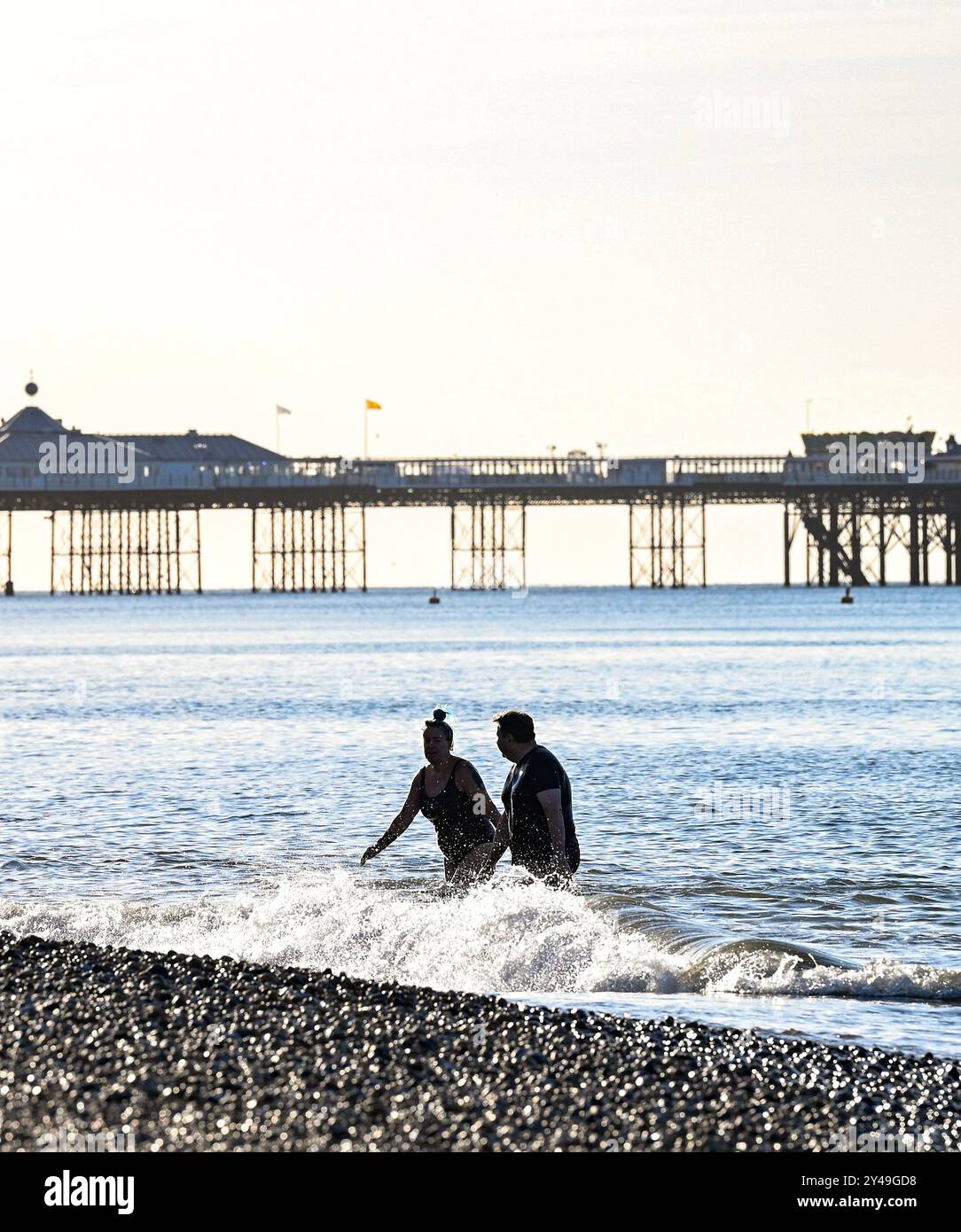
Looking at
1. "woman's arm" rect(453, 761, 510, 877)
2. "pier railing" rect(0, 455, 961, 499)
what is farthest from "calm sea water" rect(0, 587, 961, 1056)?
"pier railing" rect(0, 455, 961, 499)

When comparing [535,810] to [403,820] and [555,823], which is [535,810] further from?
[403,820]

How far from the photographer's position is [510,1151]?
314 inches

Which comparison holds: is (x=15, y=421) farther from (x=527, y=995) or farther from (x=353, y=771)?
(x=527, y=995)

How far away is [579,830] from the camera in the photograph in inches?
813

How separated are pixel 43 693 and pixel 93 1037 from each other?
38697 millimetres

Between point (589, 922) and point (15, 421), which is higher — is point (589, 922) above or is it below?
below

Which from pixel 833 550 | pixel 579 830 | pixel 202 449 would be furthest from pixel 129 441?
pixel 579 830

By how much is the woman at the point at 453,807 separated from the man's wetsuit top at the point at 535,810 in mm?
289

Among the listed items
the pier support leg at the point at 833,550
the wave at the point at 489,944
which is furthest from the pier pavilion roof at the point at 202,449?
the wave at the point at 489,944

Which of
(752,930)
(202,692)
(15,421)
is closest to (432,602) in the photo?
(15,421)

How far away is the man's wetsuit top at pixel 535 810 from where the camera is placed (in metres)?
12.3

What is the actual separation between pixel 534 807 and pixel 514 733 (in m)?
0.52
